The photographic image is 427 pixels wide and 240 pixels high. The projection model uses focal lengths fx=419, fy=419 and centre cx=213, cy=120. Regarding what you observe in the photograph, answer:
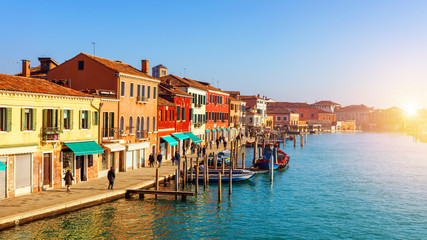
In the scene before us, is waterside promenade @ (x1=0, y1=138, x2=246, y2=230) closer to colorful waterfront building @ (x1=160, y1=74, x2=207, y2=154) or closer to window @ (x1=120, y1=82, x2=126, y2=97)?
window @ (x1=120, y1=82, x2=126, y2=97)

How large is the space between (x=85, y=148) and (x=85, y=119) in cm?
212

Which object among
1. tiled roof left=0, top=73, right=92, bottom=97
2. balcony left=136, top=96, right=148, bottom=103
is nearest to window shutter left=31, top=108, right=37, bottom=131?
tiled roof left=0, top=73, right=92, bottom=97

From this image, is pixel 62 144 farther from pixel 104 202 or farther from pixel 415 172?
pixel 415 172

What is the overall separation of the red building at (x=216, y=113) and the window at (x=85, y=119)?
32.1 metres

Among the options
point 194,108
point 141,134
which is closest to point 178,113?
point 194,108

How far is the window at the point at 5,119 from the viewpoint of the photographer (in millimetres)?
21422

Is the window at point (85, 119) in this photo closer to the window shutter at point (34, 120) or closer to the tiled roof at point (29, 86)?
the tiled roof at point (29, 86)

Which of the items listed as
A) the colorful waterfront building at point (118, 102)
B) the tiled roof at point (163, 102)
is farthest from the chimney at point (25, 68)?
the tiled roof at point (163, 102)

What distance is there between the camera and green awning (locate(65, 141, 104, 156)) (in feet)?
84.6

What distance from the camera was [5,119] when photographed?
21.5m

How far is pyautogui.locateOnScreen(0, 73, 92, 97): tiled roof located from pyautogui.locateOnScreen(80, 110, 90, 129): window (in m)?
1.21

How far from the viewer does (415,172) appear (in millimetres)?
46469

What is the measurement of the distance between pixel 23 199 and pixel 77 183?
211 inches

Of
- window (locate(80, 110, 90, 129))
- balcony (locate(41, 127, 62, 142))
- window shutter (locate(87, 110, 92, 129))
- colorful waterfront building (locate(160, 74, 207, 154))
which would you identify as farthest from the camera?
colorful waterfront building (locate(160, 74, 207, 154))
